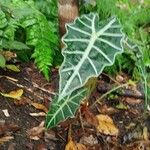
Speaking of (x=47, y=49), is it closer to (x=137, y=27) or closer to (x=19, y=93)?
(x=19, y=93)

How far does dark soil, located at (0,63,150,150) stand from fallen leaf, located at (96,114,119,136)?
0.03 meters

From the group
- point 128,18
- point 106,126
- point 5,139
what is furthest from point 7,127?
point 128,18

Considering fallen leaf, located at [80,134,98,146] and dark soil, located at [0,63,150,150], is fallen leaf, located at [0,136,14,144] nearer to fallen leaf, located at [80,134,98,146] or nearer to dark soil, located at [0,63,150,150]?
dark soil, located at [0,63,150,150]

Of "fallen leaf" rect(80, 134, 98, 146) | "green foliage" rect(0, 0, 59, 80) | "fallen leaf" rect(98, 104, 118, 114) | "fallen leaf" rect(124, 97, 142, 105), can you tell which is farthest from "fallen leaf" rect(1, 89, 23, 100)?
"fallen leaf" rect(124, 97, 142, 105)

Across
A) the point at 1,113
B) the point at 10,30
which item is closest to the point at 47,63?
the point at 10,30

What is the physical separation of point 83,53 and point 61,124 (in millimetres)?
621

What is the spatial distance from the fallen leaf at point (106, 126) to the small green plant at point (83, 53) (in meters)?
0.37

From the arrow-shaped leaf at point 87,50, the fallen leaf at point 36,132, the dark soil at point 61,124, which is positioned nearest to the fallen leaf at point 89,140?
the dark soil at point 61,124

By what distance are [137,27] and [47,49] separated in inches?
31.7

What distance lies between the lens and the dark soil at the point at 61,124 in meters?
2.29

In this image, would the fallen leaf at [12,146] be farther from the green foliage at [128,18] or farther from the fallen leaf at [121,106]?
the green foliage at [128,18]

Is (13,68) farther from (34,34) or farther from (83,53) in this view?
(83,53)

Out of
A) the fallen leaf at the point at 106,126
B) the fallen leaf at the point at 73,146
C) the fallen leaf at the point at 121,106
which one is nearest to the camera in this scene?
the fallen leaf at the point at 73,146

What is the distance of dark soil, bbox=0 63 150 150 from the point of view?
7.53ft
